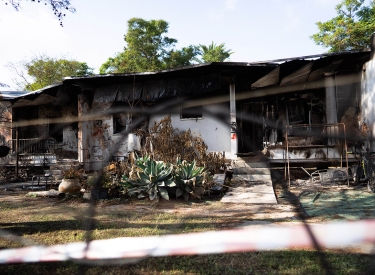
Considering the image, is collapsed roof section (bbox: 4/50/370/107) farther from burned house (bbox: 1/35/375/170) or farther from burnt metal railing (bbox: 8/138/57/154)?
burnt metal railing (bbox: 8/138/57/154)

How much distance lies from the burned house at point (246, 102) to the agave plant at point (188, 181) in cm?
164

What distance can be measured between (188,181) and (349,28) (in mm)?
15439

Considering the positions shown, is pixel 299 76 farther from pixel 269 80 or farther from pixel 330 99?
pixel 330 99

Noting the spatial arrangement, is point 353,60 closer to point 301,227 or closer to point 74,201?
point 301,227

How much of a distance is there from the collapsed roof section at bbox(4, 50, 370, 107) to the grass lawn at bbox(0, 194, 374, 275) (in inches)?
160

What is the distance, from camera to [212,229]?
9.87ft

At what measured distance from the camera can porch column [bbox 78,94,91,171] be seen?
924 cm

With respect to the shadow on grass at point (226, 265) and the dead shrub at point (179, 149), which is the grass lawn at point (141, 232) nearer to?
the shadow on grass at point (226, 265)

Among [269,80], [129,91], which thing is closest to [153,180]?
[129,91]

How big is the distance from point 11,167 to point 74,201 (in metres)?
6.37

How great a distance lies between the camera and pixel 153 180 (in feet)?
16.2

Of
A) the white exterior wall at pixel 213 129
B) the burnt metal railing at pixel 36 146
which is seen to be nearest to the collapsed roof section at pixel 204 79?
the white exterior wall at pixel 213 129

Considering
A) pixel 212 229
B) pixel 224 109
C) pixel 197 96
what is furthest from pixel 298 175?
pixel 212 229

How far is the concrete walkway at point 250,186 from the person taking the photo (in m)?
4.86
